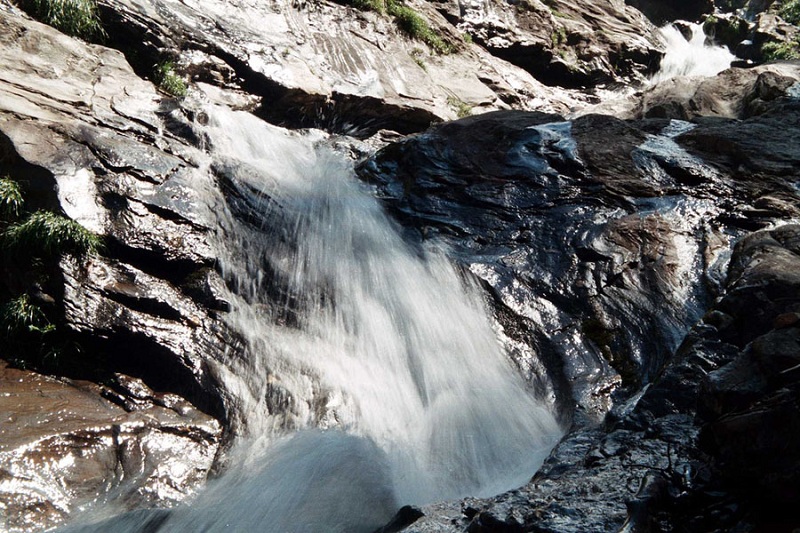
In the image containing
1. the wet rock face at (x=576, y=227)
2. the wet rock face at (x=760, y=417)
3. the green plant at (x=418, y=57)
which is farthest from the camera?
the green plant at (x=418, y=57)

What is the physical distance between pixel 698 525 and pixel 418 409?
3.06 m

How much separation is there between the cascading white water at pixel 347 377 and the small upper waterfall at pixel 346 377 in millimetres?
14

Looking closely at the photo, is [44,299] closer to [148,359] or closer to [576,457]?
[148,359]

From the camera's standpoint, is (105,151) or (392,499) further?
(105,151)

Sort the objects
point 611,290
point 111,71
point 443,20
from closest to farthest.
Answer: point 611,290
point 111,71
point 443,20

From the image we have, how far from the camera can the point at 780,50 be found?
18672 millimetres

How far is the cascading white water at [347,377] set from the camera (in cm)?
513

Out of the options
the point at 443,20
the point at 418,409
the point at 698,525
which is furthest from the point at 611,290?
the point at 443,20

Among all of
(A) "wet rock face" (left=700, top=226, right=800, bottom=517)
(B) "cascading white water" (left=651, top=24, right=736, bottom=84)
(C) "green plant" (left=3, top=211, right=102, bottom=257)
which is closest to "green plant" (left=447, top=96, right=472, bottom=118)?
(B) "cascading white water" (left=651, top=24, right=736, bottom=84)

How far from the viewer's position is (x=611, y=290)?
6.91 metres

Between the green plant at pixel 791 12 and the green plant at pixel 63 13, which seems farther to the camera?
the green plant at pixel 791 12

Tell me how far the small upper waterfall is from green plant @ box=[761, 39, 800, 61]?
→ 15.0 metres

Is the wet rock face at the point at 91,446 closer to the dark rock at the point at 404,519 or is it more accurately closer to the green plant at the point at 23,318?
the green plant at the point at 23,318

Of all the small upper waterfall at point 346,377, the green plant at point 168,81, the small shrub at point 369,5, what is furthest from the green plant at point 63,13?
the small shrub at point 369,5
